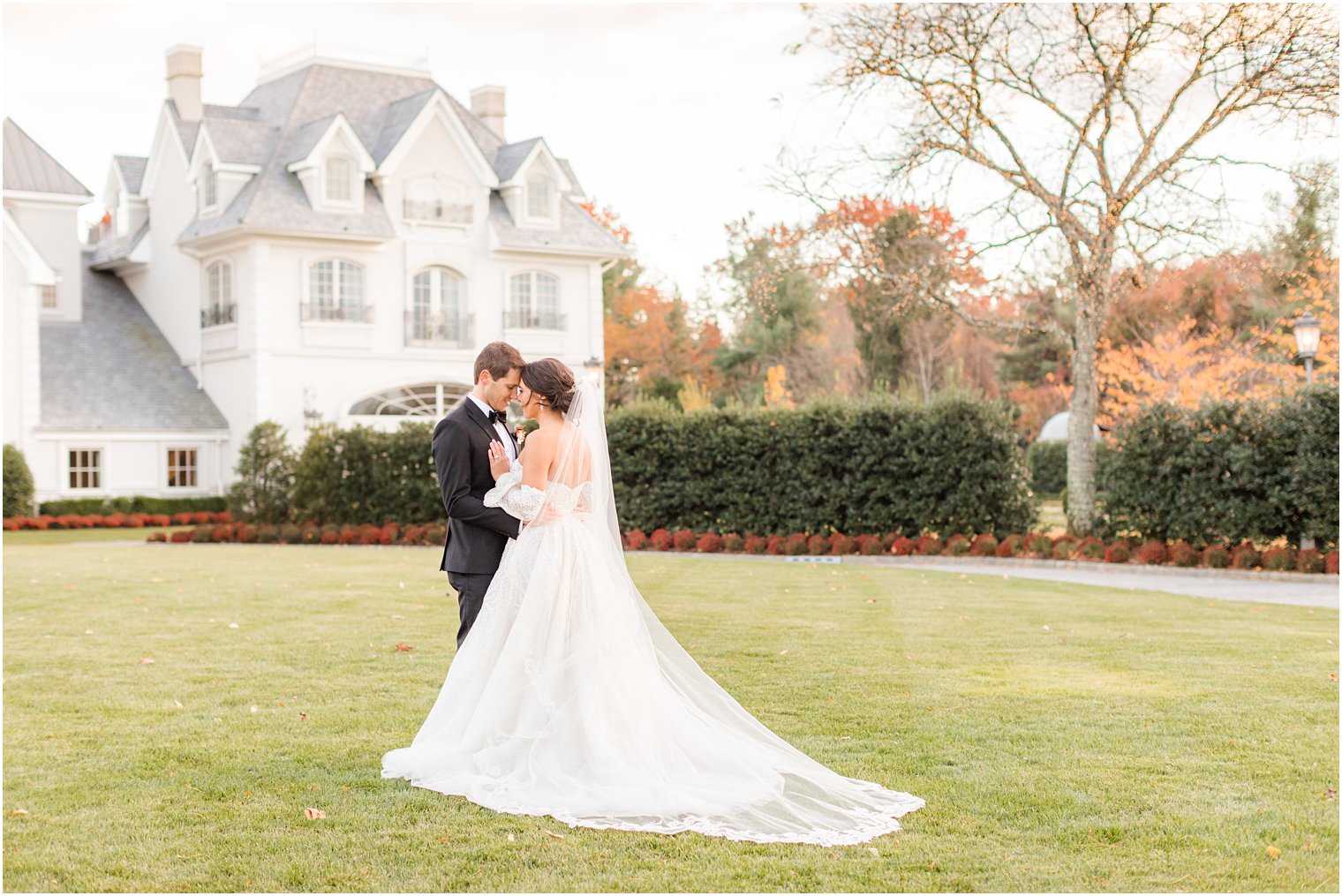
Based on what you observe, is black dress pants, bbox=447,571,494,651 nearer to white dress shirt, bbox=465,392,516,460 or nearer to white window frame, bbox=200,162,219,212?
white dress shirt, bbox=465,392,516,460

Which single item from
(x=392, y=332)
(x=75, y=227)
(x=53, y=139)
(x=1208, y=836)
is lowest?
(x=1208, y=836)

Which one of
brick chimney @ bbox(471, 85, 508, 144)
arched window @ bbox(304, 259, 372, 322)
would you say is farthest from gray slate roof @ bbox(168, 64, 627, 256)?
brick chimney @ bbox(471, 85, 508, 144)

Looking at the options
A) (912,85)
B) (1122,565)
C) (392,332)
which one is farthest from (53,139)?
(1122,565)

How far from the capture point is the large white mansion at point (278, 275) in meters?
31.8

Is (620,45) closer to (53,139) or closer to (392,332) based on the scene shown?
(392,332)

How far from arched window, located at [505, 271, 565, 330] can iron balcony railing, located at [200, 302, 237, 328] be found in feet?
22.1

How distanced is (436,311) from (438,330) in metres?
0.49

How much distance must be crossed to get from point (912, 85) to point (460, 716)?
16106mm

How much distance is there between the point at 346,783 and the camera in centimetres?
627

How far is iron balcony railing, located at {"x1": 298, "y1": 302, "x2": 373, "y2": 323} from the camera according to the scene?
107 feet

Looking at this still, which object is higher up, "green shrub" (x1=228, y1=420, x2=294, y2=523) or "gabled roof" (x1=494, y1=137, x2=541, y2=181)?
"gabled roof" (x1=494, y1=137, x2=541, y2=181)

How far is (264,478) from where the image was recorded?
27.8 meters

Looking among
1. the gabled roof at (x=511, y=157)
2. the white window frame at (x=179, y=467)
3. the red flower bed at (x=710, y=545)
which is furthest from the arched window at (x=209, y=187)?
the red flower bed at (x=710, y=545)

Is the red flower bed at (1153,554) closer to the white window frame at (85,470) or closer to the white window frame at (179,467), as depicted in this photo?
the white window frame at (179,467)
